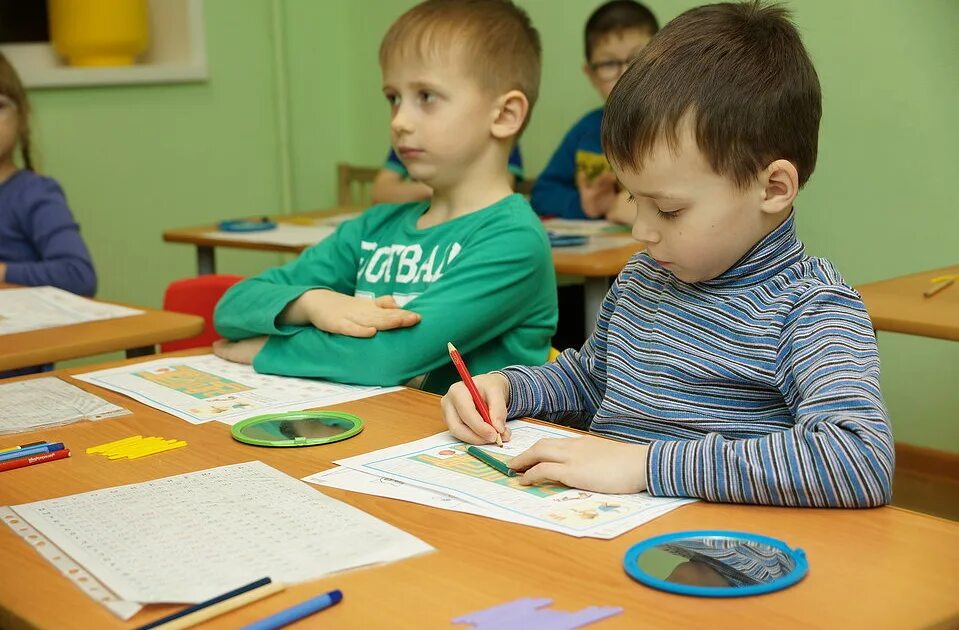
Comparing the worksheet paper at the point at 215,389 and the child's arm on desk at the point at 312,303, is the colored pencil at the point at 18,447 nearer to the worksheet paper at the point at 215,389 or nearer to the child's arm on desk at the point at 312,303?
the worksheet paper at the point at 215,389

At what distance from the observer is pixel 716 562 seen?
845mm

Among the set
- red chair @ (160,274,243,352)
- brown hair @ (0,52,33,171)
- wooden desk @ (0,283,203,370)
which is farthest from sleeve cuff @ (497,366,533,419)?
brown hair @ (0,52,33,171)

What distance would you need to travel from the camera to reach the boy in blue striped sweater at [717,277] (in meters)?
1.04

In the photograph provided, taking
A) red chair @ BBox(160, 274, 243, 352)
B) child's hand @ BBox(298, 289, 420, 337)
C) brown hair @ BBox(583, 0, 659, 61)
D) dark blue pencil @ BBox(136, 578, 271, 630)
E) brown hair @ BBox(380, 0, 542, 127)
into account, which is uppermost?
brown hair @ BBox(583, 0, 659, 61)

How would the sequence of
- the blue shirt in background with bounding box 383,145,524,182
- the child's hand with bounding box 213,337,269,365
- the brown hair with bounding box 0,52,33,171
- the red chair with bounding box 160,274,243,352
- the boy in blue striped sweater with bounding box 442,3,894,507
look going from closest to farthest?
the boy in blue striped sweater with bounding box 442,3,894,507
the child's hand with bounding box 213,337,269,365
the red chair with bounding box 160,274,243,352
the brown hair with bounding box 0,52,33,171
the blue shirt in background with bounding box 383,145,524,182

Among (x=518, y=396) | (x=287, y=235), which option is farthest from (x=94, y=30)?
(x=518, y=396)

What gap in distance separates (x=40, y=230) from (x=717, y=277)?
205 centimetres

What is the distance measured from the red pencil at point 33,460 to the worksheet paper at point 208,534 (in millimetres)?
145

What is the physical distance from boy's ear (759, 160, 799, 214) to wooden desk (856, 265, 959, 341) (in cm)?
60

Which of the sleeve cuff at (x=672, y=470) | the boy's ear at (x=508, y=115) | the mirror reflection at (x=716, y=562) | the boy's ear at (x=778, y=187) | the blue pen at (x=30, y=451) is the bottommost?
the blue pen at (x=30, y=451)

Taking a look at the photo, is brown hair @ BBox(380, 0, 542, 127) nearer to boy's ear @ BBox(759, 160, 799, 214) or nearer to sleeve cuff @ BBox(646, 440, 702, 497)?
boy's ear @ BBox(759, 160, 799, 214)

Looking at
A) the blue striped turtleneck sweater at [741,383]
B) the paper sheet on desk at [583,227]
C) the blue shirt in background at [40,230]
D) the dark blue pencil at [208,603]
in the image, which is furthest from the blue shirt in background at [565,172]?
the dark blue pencil at [208,603]

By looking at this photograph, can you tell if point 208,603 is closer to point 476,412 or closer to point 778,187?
point 476,412

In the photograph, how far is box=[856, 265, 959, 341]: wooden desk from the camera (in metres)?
1.81
